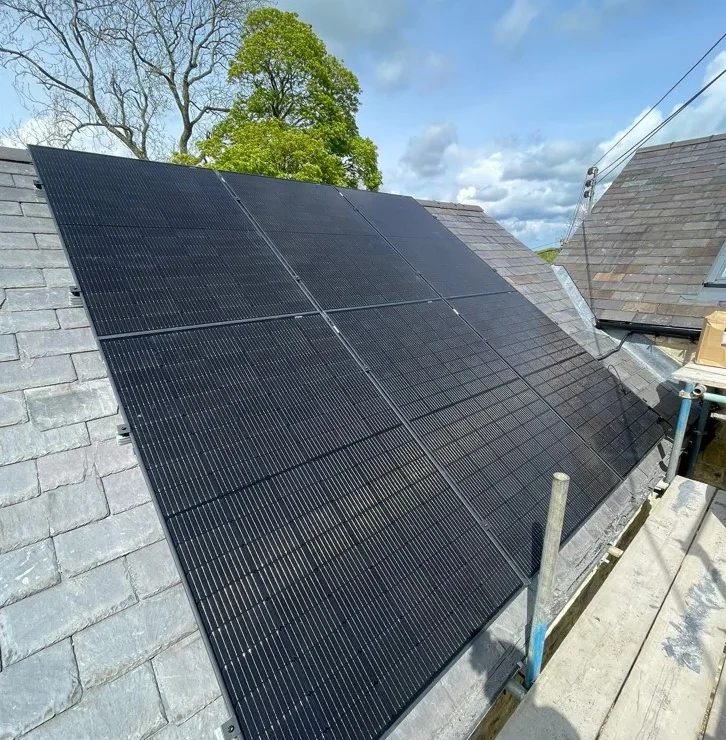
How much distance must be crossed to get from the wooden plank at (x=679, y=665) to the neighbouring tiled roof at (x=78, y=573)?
2.12 meters

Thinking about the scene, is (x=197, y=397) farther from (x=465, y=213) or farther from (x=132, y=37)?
(x=132, y=37)

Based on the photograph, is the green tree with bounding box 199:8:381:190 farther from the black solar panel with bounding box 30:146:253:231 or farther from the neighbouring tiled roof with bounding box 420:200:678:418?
the black solar panel with bounding box 30:146:253:231

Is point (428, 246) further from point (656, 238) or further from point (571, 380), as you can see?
point (656, 238)

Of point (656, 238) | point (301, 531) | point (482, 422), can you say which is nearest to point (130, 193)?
point (301, 531)

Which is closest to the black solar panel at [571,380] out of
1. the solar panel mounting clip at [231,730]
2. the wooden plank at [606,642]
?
the wooden plank at [606,642]

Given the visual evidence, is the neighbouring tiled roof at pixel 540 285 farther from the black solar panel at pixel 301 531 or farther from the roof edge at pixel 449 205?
the black solar panel at pixel 301 531

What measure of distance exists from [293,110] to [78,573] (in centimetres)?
1687

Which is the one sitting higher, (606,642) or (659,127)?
(659,127)

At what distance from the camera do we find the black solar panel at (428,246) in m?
4.60

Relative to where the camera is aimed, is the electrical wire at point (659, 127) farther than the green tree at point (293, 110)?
No

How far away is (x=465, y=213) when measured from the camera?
726 centimetres

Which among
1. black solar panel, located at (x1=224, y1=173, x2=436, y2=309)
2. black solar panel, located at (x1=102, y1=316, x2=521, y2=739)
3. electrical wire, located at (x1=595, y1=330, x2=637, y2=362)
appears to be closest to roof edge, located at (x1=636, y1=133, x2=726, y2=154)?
electrical wire, located at (x1=595, y1=330, x2=637, y2=362)

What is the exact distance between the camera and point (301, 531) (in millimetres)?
1859

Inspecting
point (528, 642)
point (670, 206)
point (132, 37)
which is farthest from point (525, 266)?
point (132, 37)
